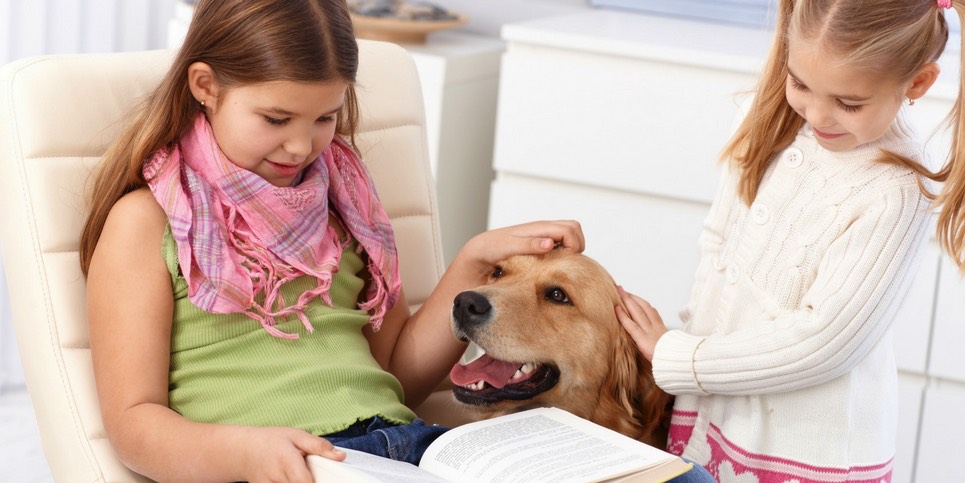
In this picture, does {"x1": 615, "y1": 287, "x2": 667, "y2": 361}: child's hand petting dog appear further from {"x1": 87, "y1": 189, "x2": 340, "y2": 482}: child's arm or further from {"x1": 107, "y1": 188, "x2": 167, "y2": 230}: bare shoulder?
{"x1": 107, "y1": 188, "x2": 167, "y2": 230}: bare shoulder

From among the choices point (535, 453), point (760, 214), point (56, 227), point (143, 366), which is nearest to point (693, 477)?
point (535, 453)

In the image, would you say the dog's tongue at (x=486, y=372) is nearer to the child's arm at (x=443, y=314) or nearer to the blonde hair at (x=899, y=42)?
the child's arm at (x=443, y=314)

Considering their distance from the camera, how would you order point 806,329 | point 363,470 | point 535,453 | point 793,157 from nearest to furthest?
point 363,470 < point 535,453 < point 806,329 < point 793,157

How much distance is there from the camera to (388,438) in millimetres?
1329

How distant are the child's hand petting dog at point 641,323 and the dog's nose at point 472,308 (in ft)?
0.64

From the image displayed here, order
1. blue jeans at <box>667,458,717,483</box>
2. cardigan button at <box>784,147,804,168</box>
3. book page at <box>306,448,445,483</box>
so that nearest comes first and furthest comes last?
book page at <box>306,448,445,483</box>, blue jeans at <box>667,458,717,483</box>, cardigan button at <box>784,147,804,168</box>

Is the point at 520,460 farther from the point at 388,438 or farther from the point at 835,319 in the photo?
the point at 835,319

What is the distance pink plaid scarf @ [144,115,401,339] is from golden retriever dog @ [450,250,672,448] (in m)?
0.23

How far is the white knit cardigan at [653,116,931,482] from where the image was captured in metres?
1.37

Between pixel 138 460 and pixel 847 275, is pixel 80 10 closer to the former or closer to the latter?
pixel 138 460

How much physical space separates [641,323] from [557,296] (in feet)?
0.42

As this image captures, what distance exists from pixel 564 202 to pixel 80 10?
1.29 metres

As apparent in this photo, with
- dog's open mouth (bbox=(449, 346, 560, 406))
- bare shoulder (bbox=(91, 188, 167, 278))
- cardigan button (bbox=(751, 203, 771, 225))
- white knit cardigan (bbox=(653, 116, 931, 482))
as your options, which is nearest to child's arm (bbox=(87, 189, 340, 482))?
bare shoulder (bbox=(91, 188, 167, 278))

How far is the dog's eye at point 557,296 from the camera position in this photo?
159 centimetres
